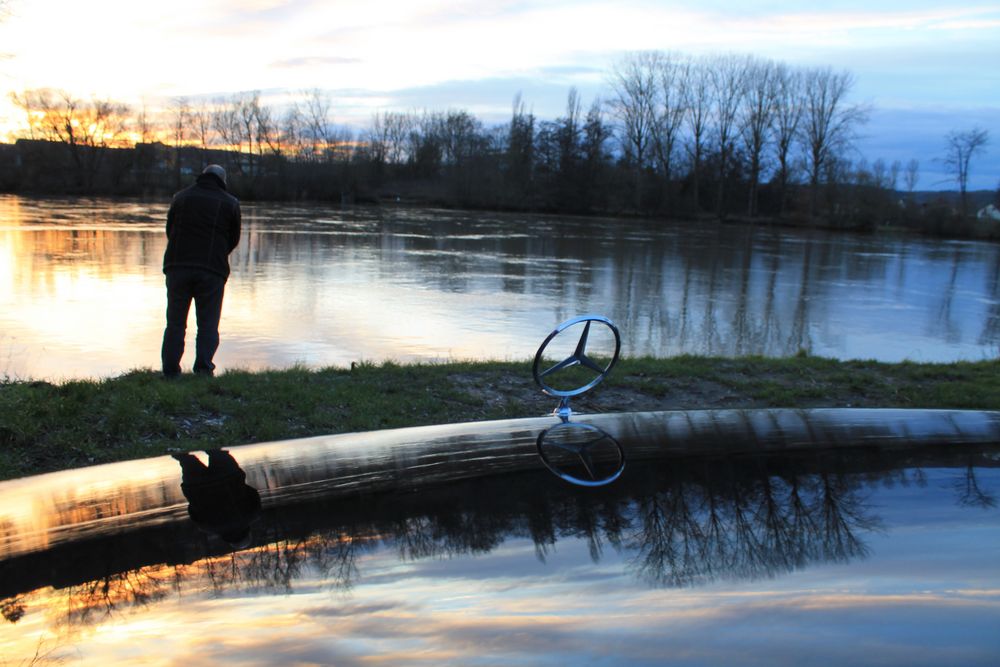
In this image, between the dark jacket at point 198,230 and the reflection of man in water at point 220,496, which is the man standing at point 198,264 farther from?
the reflection of man in water at point 220,496

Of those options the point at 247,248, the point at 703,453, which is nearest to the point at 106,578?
the point at 703,453

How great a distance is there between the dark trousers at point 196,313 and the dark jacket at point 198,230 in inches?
3.4

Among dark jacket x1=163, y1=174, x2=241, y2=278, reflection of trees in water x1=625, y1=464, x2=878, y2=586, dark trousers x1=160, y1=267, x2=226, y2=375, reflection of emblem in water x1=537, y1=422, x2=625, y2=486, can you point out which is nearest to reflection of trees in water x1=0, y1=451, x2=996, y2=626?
reflection of trees in water x1=625, y1=464, x2=878, y2=586

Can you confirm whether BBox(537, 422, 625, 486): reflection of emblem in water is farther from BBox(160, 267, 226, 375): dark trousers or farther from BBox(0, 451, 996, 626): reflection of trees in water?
BBox(160, 267, 226, 375): dark trousers

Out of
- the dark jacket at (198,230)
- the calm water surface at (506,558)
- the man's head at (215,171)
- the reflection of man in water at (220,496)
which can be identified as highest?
the man's head at (215,171)

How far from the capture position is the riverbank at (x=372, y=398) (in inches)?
A: 196

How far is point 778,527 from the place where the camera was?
11.8ft

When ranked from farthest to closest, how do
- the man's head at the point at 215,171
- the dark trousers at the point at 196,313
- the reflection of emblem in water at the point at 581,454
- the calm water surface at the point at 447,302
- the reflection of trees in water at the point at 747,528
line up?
the calm water surface at the point at 447,302 → the man's head at the point at 215,171 → the dark trousers at the point at 196,313 → the reflection of emblem in water at the point at 581,454 → the reflection of trees in water at the point at 747,528

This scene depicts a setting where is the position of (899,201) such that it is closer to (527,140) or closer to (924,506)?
(527,140)

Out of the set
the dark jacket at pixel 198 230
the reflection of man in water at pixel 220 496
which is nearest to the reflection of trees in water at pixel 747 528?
the reflection of man in water at pixel 220 496

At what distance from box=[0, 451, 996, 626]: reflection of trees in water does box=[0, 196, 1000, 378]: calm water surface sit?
5.12 metres

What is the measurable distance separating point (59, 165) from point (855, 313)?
7221cm

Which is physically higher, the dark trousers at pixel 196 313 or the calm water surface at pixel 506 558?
the dark trousers at pixel 196 313

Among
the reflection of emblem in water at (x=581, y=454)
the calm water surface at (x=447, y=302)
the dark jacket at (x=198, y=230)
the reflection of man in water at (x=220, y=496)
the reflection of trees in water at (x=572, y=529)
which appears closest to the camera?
the reflection of trees in water at (x=572, y=529)
